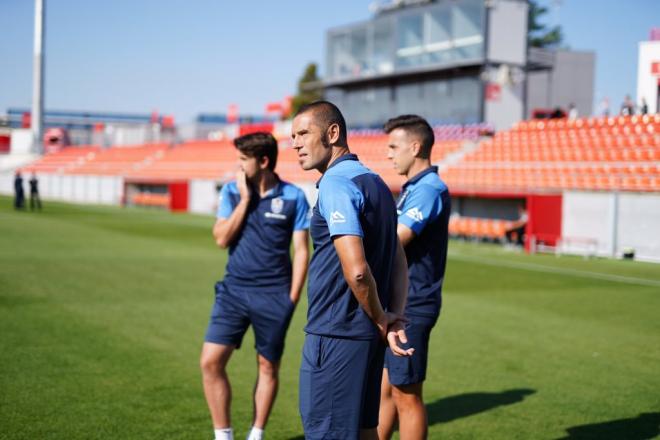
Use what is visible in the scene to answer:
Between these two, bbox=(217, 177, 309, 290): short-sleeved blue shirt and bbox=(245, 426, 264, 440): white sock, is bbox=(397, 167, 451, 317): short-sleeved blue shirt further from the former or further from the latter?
bbox=(245, 426, 264, 440): white sock

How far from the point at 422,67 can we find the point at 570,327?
87.3 feet

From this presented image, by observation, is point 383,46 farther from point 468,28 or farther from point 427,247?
point 427,247

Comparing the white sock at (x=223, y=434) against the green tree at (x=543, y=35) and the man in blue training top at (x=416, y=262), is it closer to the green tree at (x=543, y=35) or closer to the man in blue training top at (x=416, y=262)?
the man in blue training top at (x=416, y=262)

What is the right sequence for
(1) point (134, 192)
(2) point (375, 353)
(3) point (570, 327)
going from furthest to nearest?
(1) point (134, 192) < (3) point (570, 327) < (2) point (375, 353)

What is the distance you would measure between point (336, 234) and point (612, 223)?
1923cm

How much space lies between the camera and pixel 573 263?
1855cm

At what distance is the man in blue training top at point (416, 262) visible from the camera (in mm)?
4477

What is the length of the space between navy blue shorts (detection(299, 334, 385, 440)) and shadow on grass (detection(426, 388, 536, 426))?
257cm

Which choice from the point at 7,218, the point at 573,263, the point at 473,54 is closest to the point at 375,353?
the point at 573,263

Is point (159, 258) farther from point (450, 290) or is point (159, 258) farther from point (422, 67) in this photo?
point (422, 67)

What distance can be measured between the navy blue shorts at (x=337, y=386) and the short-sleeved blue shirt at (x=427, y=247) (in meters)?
1.22

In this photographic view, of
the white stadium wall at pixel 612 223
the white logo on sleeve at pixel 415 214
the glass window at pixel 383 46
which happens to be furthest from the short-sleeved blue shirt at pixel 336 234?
the glass window at pixel 383 46

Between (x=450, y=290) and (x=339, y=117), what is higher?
(x=339, y=117)

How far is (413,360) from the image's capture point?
450 cm
